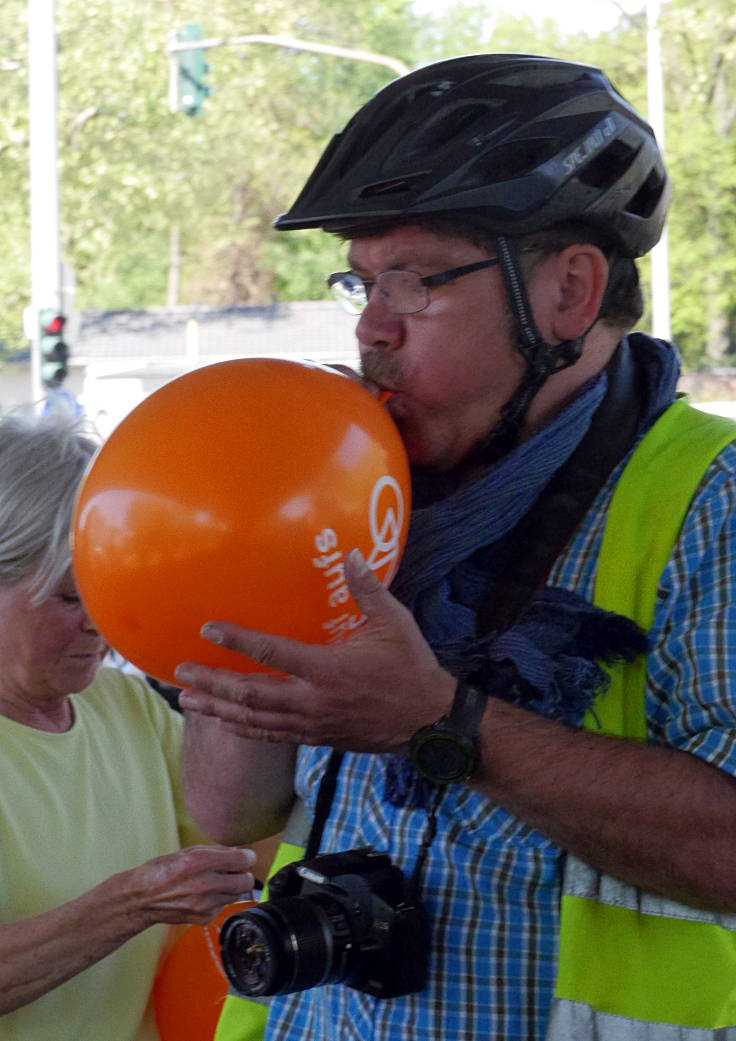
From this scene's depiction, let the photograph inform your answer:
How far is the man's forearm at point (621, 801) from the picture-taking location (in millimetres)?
1776

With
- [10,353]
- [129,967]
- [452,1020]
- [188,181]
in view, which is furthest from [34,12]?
[10,353]

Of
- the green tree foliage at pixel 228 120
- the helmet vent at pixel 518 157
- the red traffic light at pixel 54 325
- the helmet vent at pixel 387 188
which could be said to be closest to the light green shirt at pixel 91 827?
the helmet vent at pixel 387 188

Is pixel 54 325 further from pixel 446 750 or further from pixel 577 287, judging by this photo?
pixel 446 750

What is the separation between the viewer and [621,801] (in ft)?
5.87

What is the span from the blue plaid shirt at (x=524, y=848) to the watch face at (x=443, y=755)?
224 mm

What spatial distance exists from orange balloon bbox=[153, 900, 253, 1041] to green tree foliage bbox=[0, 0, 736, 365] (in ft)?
79.3

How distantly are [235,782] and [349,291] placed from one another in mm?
832

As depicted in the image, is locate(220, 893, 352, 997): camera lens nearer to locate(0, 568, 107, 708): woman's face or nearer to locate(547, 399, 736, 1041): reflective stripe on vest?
locate(547, 399, 736, 1041): reflective stripe on vest

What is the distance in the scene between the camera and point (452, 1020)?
6.56 ft

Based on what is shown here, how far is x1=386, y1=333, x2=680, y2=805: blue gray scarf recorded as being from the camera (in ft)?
6.33

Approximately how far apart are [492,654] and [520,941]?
1.31ft

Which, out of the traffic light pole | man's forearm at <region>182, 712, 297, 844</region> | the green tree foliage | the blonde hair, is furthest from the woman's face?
the green tree foliage

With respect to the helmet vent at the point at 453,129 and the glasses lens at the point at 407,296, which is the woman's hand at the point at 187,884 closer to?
the glasses lens at the point at 407,296

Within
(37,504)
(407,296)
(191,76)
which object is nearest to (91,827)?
(37,504)
